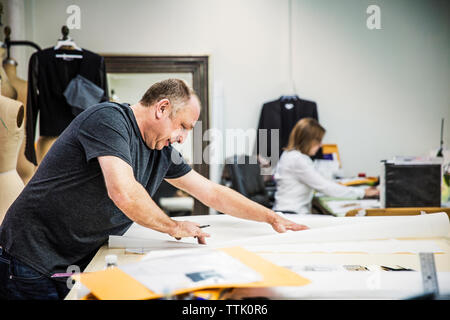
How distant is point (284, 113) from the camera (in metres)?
3.88

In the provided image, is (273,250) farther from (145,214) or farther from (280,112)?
(280,112)

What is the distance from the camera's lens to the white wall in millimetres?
3828

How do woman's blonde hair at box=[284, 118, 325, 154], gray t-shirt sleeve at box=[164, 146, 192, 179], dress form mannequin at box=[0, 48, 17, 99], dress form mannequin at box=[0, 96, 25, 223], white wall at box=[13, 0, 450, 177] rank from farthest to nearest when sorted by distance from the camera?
white wall at box=[13, 0, 450, 177]
woman's blonde hair at box=[284, 118, 325, 154]
dress form mannequin at box=[0, 48, 17, 99]
dress form mannequin at box=[0, 96, 25, 223]
gray t-shirt sleeve at box=[164, 146, 192, 179]

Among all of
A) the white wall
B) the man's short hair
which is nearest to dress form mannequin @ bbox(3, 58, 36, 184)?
the white wall

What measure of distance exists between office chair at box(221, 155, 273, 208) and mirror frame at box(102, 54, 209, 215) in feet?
1.85

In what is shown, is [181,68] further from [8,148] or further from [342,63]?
[8,148]

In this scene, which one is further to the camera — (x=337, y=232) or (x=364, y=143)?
(x=364, y=143)

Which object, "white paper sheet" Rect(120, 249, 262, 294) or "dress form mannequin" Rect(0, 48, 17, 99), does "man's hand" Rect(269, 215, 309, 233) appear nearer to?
"white paper sheet" Rect(120, 249, 262, 294)

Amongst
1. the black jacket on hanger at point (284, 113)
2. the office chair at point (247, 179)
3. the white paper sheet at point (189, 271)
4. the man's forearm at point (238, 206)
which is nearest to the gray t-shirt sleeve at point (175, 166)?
the man's forearm at point (238, 206)

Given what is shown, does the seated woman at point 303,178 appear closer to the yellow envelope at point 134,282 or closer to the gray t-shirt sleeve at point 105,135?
the gray t-shirt sleeve at point 105,135

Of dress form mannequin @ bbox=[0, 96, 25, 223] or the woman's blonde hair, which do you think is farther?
the woman's blonde hair

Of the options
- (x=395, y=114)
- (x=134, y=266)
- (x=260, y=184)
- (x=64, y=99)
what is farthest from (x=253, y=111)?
(x=134, y=266)

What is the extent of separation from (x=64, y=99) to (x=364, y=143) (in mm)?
2765
